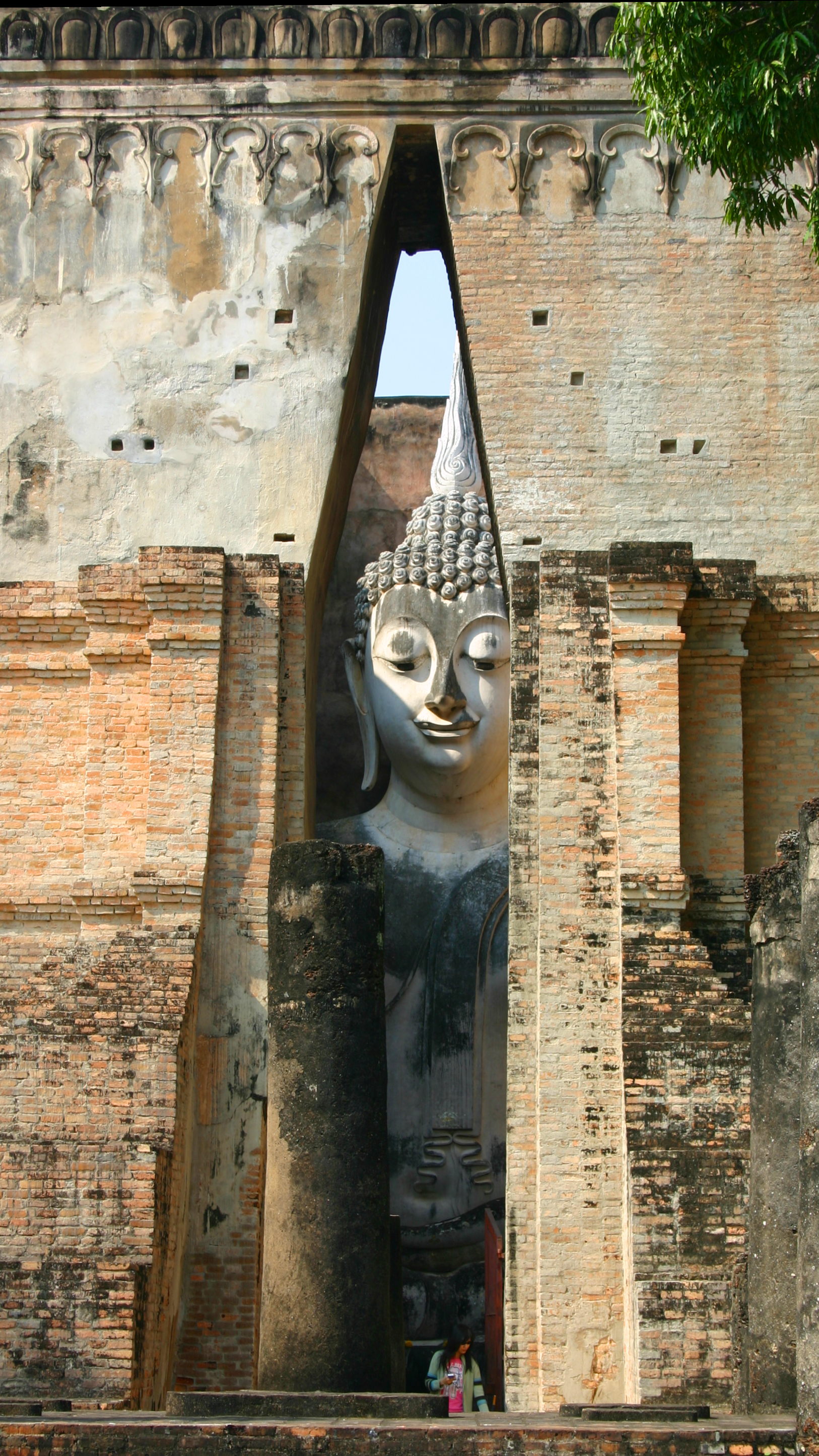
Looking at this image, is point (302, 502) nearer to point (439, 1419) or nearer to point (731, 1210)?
point (731, 1210)

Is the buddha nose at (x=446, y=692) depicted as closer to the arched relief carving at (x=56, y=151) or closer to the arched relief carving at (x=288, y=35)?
the arched relief carving at (x=56, y=151)

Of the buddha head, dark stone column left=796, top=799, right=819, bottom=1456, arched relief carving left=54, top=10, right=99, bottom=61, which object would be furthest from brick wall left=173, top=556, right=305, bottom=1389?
dark stone column left=796, top=799, right=819, bottom=1456

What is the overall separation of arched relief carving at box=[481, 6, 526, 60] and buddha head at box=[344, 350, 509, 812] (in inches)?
134

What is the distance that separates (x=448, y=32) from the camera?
1427 centimetres

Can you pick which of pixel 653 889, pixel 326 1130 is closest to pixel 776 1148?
pixel 326 1130

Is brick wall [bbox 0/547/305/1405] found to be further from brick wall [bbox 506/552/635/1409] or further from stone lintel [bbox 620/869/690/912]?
stone lintel [bbox 620/869/690/912]

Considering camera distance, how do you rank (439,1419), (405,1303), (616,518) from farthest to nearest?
1. (616,518)
2. (405,1303)
3. (439,1419)

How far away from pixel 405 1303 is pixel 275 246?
24.4 feet

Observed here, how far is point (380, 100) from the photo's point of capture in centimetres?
1434

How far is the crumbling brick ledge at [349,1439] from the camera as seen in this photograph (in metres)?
7.82

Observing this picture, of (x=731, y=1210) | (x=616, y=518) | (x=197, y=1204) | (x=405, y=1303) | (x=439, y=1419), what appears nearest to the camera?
(x=439, y=1419)

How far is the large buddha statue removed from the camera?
13234 millimetres

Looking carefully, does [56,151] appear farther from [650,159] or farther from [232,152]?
[650,159]

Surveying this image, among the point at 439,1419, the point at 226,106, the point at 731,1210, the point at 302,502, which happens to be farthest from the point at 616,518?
the point at 439,1419
